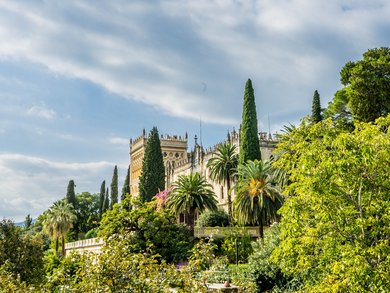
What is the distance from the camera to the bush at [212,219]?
40.2 m

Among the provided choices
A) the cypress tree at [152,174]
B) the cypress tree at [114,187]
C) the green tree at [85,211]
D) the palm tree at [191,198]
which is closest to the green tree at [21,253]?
the palm tree at [191,198]

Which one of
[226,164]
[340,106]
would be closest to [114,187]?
[226,164]

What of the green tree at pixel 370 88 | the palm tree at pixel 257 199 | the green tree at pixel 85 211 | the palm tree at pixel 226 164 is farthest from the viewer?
the green tree at pixel 85 211

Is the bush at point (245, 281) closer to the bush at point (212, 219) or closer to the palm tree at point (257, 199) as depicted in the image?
the palm tree at point (257, 199)

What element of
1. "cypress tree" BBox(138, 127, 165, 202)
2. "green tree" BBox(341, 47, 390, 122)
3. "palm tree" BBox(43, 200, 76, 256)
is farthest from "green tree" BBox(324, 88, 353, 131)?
"palm tree" BBox(43, 200, 76, 256)

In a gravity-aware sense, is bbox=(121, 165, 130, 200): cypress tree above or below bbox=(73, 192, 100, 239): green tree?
above

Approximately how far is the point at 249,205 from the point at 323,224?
23.0m

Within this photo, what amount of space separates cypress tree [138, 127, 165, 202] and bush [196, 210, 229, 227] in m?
14.4

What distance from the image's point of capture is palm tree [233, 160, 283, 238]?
115 feet

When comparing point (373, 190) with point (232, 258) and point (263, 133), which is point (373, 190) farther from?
point (263, 133)

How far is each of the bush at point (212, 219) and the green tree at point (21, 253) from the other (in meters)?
18.7

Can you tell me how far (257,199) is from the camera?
3547 centimetres

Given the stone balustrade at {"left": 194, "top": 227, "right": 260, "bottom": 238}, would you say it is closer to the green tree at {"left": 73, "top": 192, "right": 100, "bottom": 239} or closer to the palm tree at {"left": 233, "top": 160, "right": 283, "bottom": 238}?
the palm tree at {"left": 233, "top": 160, "right": 283, "bottom": 238}

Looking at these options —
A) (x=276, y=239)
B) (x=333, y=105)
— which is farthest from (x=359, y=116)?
(x=276, y=239)
